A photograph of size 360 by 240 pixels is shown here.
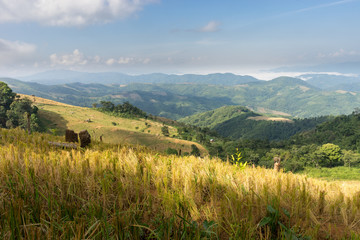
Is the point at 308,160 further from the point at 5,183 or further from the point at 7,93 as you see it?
the point at 7,93

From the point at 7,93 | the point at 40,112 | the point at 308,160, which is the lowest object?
the point at 308,160

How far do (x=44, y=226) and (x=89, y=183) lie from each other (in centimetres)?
79

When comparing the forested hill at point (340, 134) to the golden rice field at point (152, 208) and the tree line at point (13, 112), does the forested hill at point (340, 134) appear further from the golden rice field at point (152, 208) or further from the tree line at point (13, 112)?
the tree line at point (13, 112)

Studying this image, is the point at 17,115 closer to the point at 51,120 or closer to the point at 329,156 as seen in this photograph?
the point at 51,120

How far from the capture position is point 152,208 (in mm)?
1896

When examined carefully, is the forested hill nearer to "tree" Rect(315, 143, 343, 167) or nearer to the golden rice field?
"tree" Rect(315, 143, 343, 167)

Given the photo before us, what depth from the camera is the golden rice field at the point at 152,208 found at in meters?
1.44

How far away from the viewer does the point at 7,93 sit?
7506 centimetres

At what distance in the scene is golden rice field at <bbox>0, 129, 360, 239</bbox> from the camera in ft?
4.71

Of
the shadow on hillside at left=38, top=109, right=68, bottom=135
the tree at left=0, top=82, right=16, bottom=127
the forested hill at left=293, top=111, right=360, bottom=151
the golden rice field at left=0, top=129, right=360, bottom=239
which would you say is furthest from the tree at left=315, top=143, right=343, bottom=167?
the tree at left=0, top=82, right=16, bottom=127

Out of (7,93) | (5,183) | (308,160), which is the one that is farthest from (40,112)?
(308,160)

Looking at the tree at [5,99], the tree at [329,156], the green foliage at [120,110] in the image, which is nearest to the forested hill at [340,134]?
the tree at [329,156]

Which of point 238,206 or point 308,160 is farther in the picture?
point 308,160

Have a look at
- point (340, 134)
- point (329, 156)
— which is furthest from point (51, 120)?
point (340, 134)
